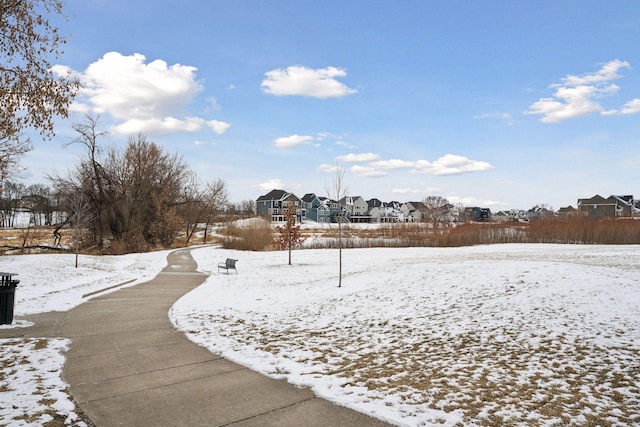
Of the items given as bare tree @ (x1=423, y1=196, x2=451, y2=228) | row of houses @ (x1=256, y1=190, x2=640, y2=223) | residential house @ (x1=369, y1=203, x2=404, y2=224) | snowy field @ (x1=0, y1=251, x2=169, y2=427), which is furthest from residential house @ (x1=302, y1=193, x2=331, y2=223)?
snowy field @ (x1=0, y1=251, x2=169, y2=427)

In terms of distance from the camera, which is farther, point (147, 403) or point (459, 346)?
point (459, 346)

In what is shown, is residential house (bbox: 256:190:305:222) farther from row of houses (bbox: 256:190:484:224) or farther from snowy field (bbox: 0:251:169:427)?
snowy field (bbox: 0:251:169:427)

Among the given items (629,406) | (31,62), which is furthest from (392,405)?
(31,62)

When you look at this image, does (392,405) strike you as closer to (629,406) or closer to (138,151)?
(629,406)

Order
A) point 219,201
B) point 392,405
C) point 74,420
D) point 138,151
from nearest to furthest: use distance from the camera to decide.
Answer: point 74,420 → point 392,405 → point 138,151 → point 219,201

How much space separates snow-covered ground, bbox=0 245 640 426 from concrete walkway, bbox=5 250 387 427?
0.98 ft

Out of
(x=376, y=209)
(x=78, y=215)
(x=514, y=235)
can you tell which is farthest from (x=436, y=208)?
(x=78, y=215)

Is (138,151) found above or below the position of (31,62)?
above

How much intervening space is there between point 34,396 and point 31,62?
6.87 metres

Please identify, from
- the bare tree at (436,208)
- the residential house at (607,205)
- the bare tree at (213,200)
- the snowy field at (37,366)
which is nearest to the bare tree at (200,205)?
the bare tree at (213,200)

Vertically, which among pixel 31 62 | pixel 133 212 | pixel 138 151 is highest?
pixel 138 151

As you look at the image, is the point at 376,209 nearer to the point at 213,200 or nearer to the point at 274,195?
the point at 274,195

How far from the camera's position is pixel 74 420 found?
13.7 ft

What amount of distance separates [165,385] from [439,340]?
464 cm
